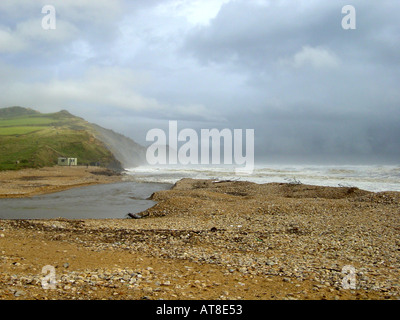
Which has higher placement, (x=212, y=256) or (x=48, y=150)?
(x=48, y=150)

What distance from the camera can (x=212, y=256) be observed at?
987 centimetres

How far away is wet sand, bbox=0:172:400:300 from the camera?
276 inches
